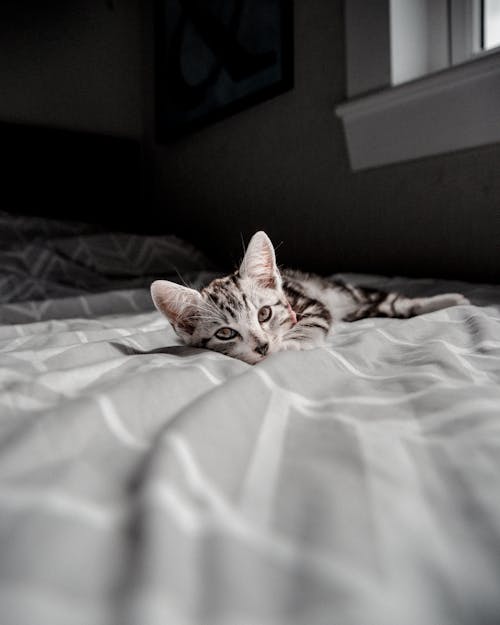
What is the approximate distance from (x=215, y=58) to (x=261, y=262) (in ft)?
4.53

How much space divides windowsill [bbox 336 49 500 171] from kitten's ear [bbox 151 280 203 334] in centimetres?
83

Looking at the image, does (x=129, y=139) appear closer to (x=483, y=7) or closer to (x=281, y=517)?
(x=483, y=7)

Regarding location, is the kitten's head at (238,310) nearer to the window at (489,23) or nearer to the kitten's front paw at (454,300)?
the kitten's front paw at (454,300)

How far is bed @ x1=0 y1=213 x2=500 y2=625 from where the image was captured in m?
0.23

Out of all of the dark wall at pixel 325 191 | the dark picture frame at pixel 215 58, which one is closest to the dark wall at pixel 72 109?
the dark picture frame at pixel 215 58

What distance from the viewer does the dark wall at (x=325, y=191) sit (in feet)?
3.86

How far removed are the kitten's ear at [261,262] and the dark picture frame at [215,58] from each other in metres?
1.00

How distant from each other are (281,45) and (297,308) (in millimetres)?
1117

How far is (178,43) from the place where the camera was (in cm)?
204

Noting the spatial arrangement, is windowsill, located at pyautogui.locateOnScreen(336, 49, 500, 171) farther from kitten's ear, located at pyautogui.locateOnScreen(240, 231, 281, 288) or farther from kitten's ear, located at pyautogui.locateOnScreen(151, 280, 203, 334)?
kitten's ear, located at pyautogui.locateOnScreen(151, 280, 203, 334)

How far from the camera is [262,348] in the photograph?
0.75 meters

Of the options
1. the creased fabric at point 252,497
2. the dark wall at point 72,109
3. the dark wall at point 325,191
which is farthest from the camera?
the dark wall at point 72,109

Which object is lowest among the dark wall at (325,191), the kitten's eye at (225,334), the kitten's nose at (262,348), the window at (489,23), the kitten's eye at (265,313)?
the kitten's nose at (262,348)

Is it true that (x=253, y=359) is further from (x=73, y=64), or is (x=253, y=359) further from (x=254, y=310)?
(x=73, y=64)
